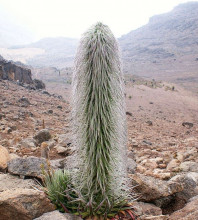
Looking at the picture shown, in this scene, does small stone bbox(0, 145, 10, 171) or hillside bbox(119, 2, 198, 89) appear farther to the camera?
hillside bbox(119, 2, 198, 89)

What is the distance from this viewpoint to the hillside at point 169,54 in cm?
6065

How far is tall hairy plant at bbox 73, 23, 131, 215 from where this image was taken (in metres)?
2.59

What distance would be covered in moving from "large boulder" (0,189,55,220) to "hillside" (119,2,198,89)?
43.0 meters

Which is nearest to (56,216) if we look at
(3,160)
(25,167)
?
(25,167)

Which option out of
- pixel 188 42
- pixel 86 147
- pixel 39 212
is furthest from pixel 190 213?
pixel 188 42

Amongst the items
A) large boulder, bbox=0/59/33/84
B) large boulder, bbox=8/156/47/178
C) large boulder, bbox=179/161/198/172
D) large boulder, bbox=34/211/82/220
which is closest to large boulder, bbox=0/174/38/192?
large boulder, bbox=8/156/47/178

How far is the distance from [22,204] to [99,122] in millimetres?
1208

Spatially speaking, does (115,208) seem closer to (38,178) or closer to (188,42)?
(38,178)

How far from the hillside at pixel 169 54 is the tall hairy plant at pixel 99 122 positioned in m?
42.4

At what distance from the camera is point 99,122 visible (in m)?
2.63

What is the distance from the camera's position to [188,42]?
91562mm

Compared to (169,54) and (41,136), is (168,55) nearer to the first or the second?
(169,54)

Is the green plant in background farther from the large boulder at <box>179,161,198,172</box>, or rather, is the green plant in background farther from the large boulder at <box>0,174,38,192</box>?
the large boulder at <box>179,161,198,172</box>

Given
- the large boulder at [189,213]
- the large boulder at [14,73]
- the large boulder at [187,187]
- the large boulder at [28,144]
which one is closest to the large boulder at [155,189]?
the large boulder at [187,187]
